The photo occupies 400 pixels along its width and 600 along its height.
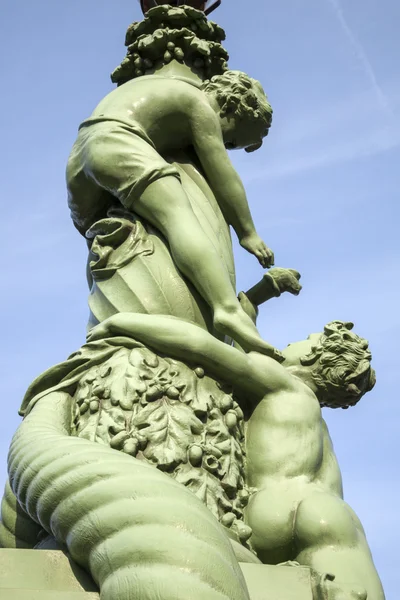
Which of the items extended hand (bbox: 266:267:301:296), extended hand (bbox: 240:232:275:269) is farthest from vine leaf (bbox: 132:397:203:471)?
extended hand (bbox: 240:232:275:269)

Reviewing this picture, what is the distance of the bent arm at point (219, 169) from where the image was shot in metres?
7.73

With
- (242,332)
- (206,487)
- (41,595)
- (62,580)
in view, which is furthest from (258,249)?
(41,595)

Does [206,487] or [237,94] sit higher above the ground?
[237,94]

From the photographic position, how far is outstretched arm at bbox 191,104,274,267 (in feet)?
25.4

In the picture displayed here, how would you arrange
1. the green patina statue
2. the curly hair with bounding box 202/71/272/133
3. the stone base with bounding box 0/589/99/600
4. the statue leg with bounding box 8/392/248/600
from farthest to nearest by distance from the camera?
the curly hair with bounding box 202/71/272/133, the green patina statue, the stone base with bounding box 0/589/99/600, the statue leg with bounding box 8/392/248/600

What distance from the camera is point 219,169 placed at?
7.75 m

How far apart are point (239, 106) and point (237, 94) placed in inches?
3.4

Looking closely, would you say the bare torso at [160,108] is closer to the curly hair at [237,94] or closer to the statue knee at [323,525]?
the curly hair at [237,94]

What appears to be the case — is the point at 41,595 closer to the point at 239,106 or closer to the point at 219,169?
the point at 219,169

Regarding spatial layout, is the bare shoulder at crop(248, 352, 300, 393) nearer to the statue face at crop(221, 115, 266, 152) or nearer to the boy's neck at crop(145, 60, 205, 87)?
the statue face at crop(221, 115, 266, 152)

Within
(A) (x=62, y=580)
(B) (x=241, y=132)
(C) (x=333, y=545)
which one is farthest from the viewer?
(B) (x=241, y=132)

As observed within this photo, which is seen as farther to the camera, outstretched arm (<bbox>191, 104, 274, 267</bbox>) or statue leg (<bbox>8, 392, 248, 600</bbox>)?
outstretched arm (<bbox>191, 104, 274, 267</bbox>)

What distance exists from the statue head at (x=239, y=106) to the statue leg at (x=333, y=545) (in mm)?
3146

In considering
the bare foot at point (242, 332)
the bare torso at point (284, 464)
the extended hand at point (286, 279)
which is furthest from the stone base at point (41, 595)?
the extended hand at point (286, 279)
